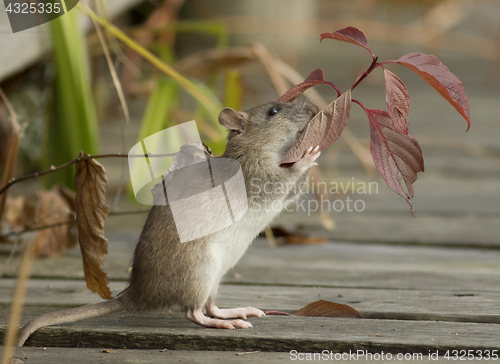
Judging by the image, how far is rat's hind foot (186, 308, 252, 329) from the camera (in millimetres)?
1493

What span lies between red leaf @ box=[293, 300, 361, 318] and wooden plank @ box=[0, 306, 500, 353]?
38 mm

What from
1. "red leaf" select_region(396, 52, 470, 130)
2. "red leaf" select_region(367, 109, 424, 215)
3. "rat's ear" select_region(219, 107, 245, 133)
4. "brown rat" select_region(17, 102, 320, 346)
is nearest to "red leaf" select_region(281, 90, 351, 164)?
"red leaf" select_region(367, 109, 424, 215)

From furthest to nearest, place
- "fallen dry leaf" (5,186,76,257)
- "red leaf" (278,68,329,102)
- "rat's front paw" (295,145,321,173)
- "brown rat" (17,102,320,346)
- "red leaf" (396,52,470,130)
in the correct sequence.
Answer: "fallen dry leaf" (5,186,76,257), "rat's front paw" (295,145,321,173), "brown rat" (17,102,320,346), "red leaf" (278,68,329,102), "red leaf" (396,52,470,130)

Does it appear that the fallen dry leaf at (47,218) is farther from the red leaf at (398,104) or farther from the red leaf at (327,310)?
the red leaf at (398,104)

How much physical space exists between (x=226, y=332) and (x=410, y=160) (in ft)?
2.04

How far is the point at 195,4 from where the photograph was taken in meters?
6.21

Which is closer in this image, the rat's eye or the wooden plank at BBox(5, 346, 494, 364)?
the wooden plank at BBox(5, 346, 494, 364)

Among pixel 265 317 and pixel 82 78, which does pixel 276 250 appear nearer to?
pixel 265 317

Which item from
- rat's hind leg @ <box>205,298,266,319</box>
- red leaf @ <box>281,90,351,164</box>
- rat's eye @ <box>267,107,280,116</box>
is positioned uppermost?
rat's eye @ <box>267,107,280,116</box>

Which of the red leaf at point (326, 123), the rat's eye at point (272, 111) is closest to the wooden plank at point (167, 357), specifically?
the red leaf at point (326, 123)

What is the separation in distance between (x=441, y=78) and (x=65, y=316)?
3.57 feet

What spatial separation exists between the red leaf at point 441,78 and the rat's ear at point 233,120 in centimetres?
83

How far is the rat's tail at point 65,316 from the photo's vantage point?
1.43 meters

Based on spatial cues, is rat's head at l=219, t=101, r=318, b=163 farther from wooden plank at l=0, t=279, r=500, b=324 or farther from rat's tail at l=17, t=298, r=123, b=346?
rat's tail at l=17, t=298, r=123, b=346
